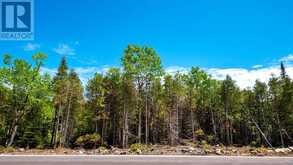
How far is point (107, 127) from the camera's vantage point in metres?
48.8

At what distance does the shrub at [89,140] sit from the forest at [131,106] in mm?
146

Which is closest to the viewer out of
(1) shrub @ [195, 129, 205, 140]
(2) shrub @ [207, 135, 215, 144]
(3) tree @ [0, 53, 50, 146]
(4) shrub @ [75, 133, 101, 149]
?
(3) tree @ [0, 53, 50, 146]

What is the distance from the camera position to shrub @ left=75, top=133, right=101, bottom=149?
40.8 metres

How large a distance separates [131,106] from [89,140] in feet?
26.5

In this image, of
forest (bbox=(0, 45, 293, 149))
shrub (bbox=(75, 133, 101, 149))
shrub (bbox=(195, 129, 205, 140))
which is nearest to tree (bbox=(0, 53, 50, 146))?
forest (bbox=(0, 45, 293, 149))

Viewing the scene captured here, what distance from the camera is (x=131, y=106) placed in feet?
130

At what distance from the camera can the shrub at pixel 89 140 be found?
40781mm

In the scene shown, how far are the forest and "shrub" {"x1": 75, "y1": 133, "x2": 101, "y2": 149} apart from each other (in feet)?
0.48

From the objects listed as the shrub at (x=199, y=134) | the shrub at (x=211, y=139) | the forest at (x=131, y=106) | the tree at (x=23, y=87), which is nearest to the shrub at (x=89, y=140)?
the forest at (x=131, y=106)

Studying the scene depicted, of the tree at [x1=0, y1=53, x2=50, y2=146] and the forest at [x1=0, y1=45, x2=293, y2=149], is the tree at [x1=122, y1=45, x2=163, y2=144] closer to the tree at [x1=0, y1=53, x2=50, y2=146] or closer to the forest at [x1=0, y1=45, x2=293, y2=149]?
the forest at [x1=0, y1=45, x2=293, y2=149]

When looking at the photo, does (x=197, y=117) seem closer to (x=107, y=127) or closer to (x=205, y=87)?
(x=205, y=87)

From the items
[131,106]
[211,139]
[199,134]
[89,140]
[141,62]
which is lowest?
[211,139]

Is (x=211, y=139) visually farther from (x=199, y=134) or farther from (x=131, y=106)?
(x=131, y=106)

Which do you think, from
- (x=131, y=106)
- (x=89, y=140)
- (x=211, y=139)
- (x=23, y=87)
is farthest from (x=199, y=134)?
(x=23, y=87)
